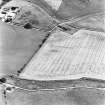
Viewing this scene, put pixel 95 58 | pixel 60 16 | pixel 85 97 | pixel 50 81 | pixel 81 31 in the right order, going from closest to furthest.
A: pixel 85 97
pixel 50 81
pixel 95 58
pixel 81 31
pixel 60 16

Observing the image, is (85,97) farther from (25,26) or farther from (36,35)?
(25,26)

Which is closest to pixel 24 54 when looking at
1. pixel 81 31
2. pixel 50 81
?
pixel 50 81

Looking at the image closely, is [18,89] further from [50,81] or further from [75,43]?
[75,43]

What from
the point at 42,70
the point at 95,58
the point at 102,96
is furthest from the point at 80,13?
the point at 102,96

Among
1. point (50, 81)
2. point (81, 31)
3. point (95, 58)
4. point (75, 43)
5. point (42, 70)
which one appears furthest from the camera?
point (81, 31)

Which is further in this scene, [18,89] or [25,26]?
[25,26]

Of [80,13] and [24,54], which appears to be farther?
[80,13]

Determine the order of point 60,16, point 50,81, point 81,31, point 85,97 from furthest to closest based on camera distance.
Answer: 1. point 60,16
2. point 81,31
3. point 50,81
4. point 85,97

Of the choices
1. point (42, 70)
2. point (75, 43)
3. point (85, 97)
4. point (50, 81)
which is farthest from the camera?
point (75, 43)
